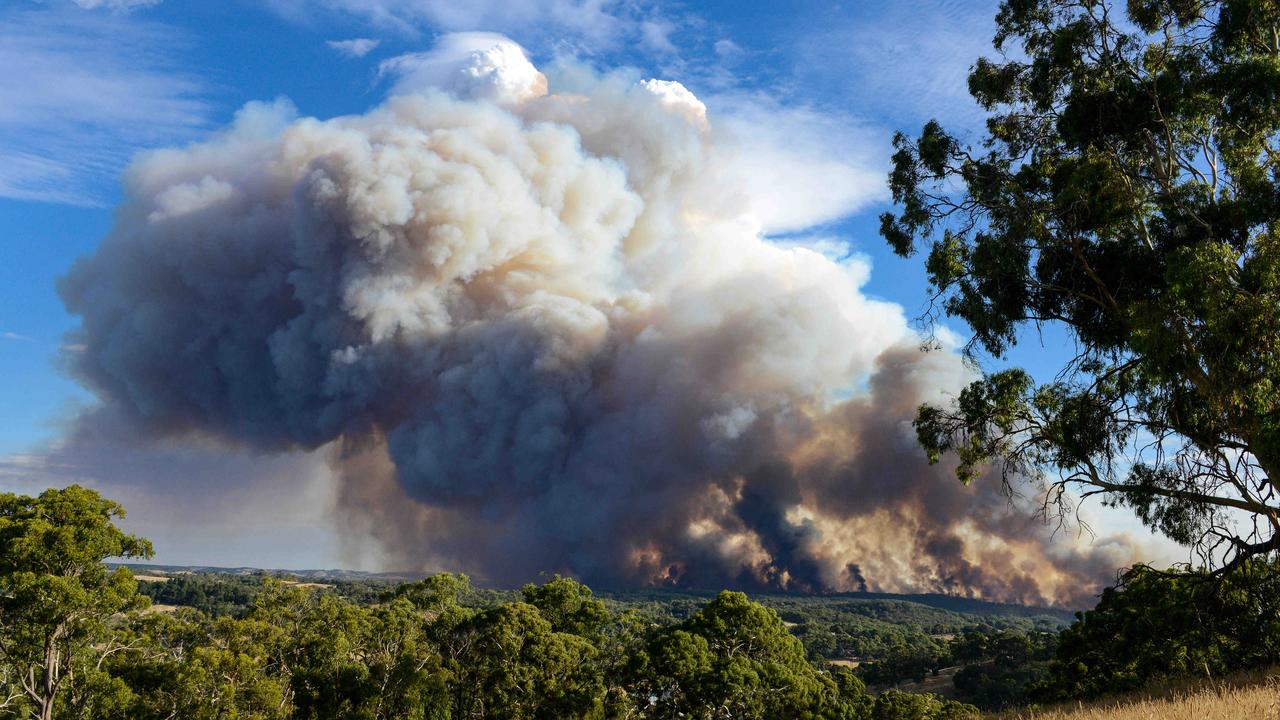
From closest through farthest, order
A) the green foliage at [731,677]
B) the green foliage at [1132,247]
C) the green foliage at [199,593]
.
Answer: the green foliage at [1132,247] < the green foliage at [731,677] < the green foliage at [199,593]

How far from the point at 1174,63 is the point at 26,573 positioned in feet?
93.3

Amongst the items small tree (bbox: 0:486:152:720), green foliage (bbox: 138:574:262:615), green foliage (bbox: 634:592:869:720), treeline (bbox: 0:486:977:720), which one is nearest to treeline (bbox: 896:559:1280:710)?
treeline (bbox: 0:486:977:720)

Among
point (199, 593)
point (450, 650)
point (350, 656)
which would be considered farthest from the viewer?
point (199, 593)

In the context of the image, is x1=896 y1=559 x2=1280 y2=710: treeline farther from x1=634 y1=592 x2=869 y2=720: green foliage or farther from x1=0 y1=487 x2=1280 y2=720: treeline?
x1=634 y1=592 x2=869 y2=720: green foliage

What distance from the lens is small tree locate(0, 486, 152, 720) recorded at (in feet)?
66.5

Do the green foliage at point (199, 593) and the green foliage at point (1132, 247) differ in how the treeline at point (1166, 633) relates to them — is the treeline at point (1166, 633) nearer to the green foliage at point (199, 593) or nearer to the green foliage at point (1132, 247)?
the green foliage at point (1132, 247)

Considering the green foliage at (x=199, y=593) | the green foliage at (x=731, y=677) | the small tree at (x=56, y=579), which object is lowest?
the green foliage at (x=731, y=677)

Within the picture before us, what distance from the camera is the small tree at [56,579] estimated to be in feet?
66.5

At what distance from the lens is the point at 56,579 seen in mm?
20172

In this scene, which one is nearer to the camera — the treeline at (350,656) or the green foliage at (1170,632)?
the green foliage at (1170,632)

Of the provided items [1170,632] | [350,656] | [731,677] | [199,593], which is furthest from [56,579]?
[199,593]

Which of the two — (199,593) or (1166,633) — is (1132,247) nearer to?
(1166,633)

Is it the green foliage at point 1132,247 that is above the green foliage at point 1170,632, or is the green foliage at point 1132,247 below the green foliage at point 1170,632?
above

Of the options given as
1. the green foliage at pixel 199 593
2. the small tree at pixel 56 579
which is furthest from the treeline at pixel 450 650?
the green foliage at pixel 199 593
